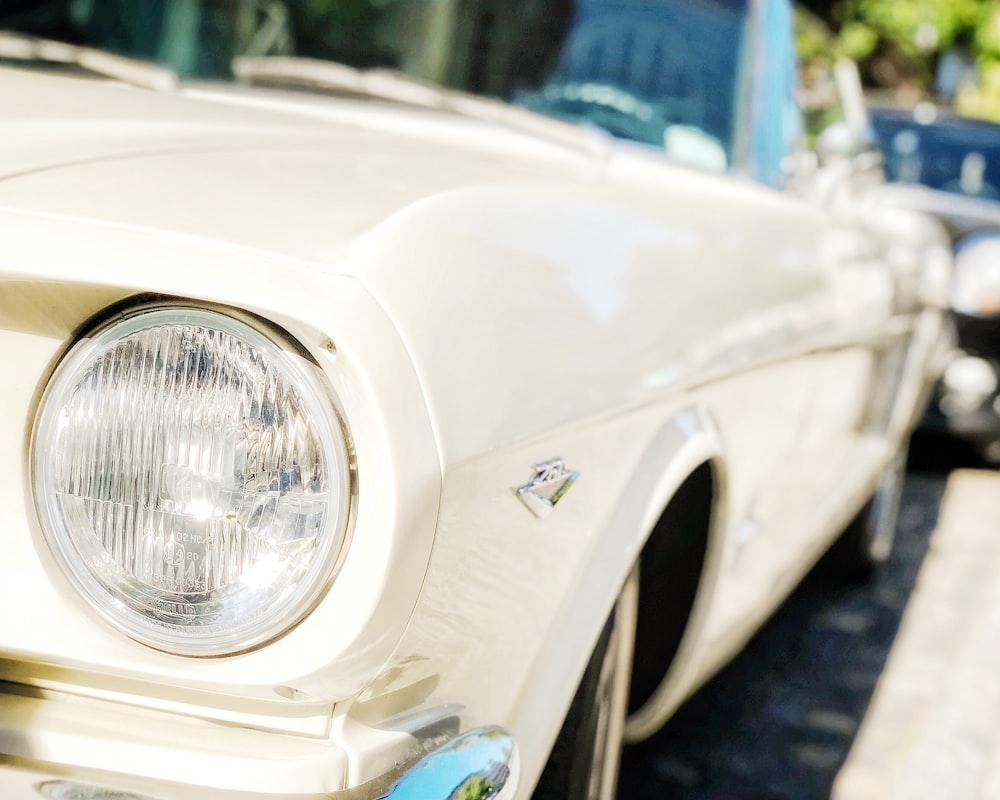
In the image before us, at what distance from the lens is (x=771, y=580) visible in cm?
254

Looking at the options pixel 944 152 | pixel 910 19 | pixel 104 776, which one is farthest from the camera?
pixel 910 19

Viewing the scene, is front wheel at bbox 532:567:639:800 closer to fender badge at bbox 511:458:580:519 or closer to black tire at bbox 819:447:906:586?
fender badge at bbox 511:458:580:519

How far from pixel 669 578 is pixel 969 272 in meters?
4.08

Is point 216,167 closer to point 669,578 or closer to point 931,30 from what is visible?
point 669,578

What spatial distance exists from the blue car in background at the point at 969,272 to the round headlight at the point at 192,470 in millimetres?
4413

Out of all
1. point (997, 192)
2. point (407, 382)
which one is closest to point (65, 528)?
point (407, 382)

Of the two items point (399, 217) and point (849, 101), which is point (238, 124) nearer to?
point (399, 217)

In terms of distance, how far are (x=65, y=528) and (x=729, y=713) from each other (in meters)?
2.24

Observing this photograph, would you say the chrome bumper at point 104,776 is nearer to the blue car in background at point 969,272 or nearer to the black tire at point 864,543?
the black tire at point 864,543

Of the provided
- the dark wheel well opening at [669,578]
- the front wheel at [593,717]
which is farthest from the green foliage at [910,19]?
the front wheel at [593,717]

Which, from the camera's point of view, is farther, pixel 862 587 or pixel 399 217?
pixel 862 587

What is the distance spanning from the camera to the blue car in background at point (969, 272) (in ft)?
18.2

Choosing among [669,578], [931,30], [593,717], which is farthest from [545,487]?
[931,30]

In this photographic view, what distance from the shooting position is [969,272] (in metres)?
5.58
